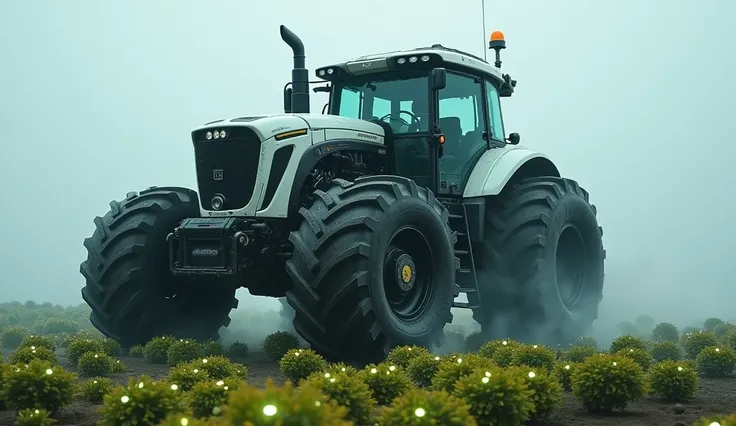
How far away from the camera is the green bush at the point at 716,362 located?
Answer: 28.0 feet

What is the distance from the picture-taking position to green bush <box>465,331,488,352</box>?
10595 millimetres

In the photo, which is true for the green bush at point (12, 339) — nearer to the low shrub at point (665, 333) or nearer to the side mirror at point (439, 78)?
the side mirror at point (439, 78)

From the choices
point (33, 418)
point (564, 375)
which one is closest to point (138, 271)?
point (33, 418)

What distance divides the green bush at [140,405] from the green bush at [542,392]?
8.01 ft

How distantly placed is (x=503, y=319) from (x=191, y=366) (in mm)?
5172

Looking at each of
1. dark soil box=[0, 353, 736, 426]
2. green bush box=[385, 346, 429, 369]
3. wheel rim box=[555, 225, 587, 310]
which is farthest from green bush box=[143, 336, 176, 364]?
wheel rim box=[555, 225, 587, 310]

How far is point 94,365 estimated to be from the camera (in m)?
8.20

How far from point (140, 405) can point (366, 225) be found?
3463 mm

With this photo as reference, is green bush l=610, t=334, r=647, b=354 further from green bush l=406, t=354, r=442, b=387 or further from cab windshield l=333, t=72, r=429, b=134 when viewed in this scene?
cab windshield l=333, t=72, r=429, b=134

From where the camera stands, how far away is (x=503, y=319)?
10953 millimetres

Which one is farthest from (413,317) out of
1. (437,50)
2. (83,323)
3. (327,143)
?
(83,323)

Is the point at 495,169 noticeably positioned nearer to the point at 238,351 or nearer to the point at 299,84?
the point at 299,84

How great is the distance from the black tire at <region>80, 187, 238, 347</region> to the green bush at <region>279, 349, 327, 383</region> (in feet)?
7.96

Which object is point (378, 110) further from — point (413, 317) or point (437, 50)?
point (413, 317)
